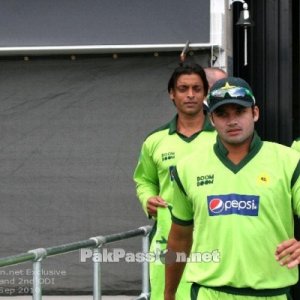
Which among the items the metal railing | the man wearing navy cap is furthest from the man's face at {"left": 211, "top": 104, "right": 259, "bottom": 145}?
the metal railing

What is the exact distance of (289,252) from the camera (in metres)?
3.71

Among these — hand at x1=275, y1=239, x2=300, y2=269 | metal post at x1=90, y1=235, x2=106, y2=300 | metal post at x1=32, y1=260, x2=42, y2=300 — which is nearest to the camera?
hand at x1=275, y1=239, x2=300, y2=269

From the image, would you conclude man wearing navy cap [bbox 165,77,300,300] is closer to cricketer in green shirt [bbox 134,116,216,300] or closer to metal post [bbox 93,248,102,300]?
cricketer in green shirt [bbox 134,116,216,300]

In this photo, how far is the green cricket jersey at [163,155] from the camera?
21.5 feet

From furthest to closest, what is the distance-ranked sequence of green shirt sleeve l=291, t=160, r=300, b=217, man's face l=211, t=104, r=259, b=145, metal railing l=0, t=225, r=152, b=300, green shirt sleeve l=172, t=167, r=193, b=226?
metal railing l=0, t=225, r=152, b=300 < green shirt sleeve l=172, t=167, r=193, b=226 < man's face l=211, t=104, r=259, b=145 < green shirt sleeve l=291, t=160, r=300, b=217

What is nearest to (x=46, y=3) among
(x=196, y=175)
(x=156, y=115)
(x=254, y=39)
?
(x=156, y=115)

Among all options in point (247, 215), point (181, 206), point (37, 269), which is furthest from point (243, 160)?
point (37, 269)

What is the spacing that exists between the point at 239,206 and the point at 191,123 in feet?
8.81

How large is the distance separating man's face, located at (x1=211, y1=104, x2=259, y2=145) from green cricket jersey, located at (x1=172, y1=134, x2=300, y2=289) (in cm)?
8

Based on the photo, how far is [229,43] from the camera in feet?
29.3

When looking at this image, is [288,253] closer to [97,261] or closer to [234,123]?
[234,123]

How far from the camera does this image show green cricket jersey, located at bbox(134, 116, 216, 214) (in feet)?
21.5

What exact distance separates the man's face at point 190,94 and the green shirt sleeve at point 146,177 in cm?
50

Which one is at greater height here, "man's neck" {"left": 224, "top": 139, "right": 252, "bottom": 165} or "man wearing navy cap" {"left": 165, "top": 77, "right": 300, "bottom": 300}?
"man's neck" {"left": 224, "top": 139, "right": 252, "bottom": 165}
